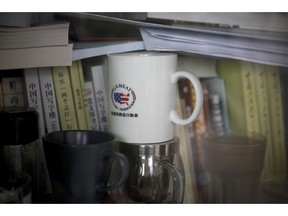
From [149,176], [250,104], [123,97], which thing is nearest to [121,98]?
[123,97]

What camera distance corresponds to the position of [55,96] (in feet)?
1.86

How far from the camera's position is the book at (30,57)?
539 millimetres

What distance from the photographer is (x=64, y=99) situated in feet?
1.87

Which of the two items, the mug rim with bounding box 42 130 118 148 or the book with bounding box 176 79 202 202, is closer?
the mug rim with bounding box 42 130 118 148

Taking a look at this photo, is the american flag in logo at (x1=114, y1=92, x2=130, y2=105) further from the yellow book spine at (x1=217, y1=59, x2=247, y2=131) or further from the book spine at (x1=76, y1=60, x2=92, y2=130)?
the yellow book spine at (x1=217, y1=59, x2=247, y2=131)

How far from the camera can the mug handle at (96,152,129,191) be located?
0.53 meters

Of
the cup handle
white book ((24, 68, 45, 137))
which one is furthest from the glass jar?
white book ((24, 68, 45, 137))

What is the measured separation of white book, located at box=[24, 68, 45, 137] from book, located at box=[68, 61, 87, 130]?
0.04 meters

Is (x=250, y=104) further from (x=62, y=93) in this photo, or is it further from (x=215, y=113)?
(x=62, y=93)

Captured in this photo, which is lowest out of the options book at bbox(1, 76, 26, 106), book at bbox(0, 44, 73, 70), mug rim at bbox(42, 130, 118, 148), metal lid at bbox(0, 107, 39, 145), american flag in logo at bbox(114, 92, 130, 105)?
mug rim at bbox(42, 130, 118, 148)

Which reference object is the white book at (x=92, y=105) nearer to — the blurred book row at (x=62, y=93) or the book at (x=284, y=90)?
the blurred book row at (x=62, y=93)

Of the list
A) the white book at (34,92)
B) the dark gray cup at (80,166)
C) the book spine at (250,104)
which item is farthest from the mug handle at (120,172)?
the book spine at (250,104)

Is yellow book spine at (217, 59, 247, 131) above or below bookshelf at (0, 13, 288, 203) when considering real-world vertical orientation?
below
